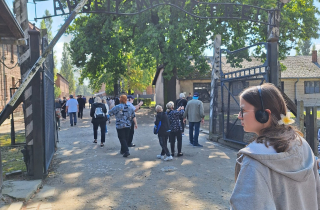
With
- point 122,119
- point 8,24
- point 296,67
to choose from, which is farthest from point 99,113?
point 296,67

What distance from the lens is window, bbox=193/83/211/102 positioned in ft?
97.7

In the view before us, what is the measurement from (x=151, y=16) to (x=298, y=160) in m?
20.7

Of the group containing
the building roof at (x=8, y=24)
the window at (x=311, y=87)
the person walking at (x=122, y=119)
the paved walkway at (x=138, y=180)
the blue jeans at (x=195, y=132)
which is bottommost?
the paved walkway at (x=138, y=180)

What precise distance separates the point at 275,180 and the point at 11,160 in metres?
8.80

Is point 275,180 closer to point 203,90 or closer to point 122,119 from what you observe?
point 122,119

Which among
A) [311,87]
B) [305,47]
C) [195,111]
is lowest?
[195,111]

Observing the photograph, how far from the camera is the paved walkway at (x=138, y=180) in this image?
527cm

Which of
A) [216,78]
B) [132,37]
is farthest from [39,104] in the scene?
[132,37]

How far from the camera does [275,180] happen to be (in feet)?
5.11

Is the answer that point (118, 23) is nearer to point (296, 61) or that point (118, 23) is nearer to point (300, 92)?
point (300, 92)

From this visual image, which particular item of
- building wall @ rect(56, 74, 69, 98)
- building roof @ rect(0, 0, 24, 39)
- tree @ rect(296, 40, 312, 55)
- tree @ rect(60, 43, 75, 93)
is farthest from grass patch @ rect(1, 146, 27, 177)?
tree @ rect(60, 43, 75, 93)

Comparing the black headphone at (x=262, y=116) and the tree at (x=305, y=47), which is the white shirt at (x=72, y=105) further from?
the tree at (x=305, y=47)

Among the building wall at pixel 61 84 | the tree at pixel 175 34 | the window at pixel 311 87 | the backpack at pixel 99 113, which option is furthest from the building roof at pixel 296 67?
the building wall at pixel 61 84

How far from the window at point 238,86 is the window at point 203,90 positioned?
1906 cm
